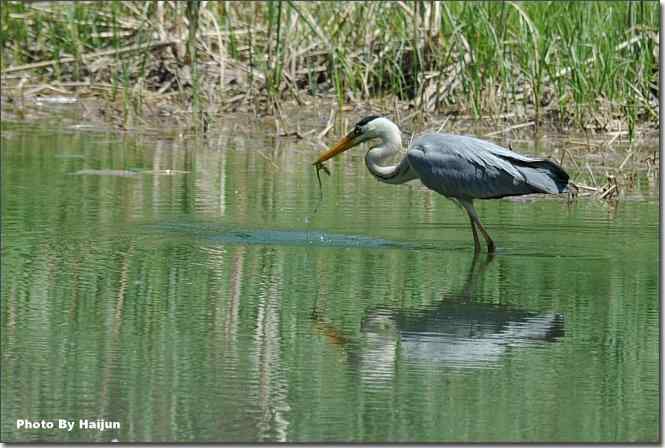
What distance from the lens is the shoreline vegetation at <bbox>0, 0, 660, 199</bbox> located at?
516 inches

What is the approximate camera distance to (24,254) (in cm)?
754

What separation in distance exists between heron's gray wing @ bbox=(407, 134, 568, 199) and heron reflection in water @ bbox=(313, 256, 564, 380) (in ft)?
5.98

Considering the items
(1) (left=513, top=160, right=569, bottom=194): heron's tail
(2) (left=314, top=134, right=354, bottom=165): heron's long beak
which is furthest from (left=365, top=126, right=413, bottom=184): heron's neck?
(1) (left=513, top=160, right=569, bottom=194): heron's tail

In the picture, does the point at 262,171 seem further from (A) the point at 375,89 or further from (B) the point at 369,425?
(B) the point at 369,425

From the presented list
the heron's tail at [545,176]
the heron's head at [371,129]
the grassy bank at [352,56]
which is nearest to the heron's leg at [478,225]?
the heron's tail at [545,176]

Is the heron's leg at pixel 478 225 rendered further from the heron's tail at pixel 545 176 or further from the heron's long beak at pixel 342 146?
the heron's long beak at pixel 342 146

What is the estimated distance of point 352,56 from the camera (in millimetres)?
14438

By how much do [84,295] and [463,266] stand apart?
2104 millimetres

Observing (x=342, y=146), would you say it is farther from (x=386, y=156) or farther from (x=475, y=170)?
(x=475, y=170)

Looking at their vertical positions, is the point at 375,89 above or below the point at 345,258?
above

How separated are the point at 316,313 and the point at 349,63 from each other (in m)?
8.18

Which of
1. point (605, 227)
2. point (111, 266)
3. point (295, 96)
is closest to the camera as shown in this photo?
point (111, 266)

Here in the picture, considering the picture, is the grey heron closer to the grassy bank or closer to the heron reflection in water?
the heron reflection in water

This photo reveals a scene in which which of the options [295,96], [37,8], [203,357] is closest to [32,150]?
[295,96]
